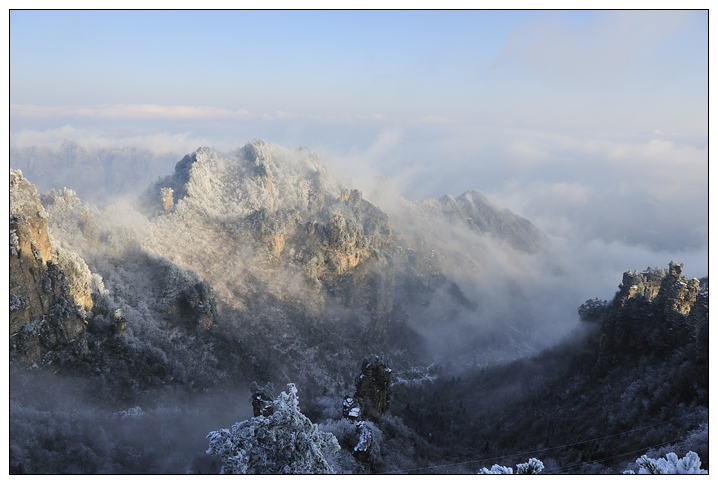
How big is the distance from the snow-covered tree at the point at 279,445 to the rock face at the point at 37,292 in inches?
1134

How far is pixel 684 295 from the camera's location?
55188mm

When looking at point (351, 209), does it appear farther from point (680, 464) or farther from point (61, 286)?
point (680, 464)

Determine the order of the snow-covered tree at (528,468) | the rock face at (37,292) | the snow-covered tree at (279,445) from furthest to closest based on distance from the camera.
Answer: the rock face at (37,292) < the snow-covered tree at (279,445) < the snow-covered tree at (528,468)

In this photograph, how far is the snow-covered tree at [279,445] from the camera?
26.5m

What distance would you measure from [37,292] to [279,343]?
40003 millimetres

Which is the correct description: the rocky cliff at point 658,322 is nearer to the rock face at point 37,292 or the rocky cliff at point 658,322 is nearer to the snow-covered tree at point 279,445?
the snow-covered tree at point 279,445

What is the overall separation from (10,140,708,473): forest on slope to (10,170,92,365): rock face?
0.59 feet

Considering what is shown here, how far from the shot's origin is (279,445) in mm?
27047

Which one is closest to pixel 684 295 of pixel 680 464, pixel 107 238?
pixel 680 464

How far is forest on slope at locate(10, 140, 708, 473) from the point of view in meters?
40.1

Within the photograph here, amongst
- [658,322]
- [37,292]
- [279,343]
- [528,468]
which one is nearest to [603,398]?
[658,322]

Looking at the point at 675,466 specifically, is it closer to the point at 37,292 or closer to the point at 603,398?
the point at 603,398

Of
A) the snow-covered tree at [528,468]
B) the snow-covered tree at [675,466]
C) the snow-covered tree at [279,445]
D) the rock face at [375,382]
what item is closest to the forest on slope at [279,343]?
the rock face at [375,382]

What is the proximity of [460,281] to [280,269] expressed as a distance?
75183 mm
